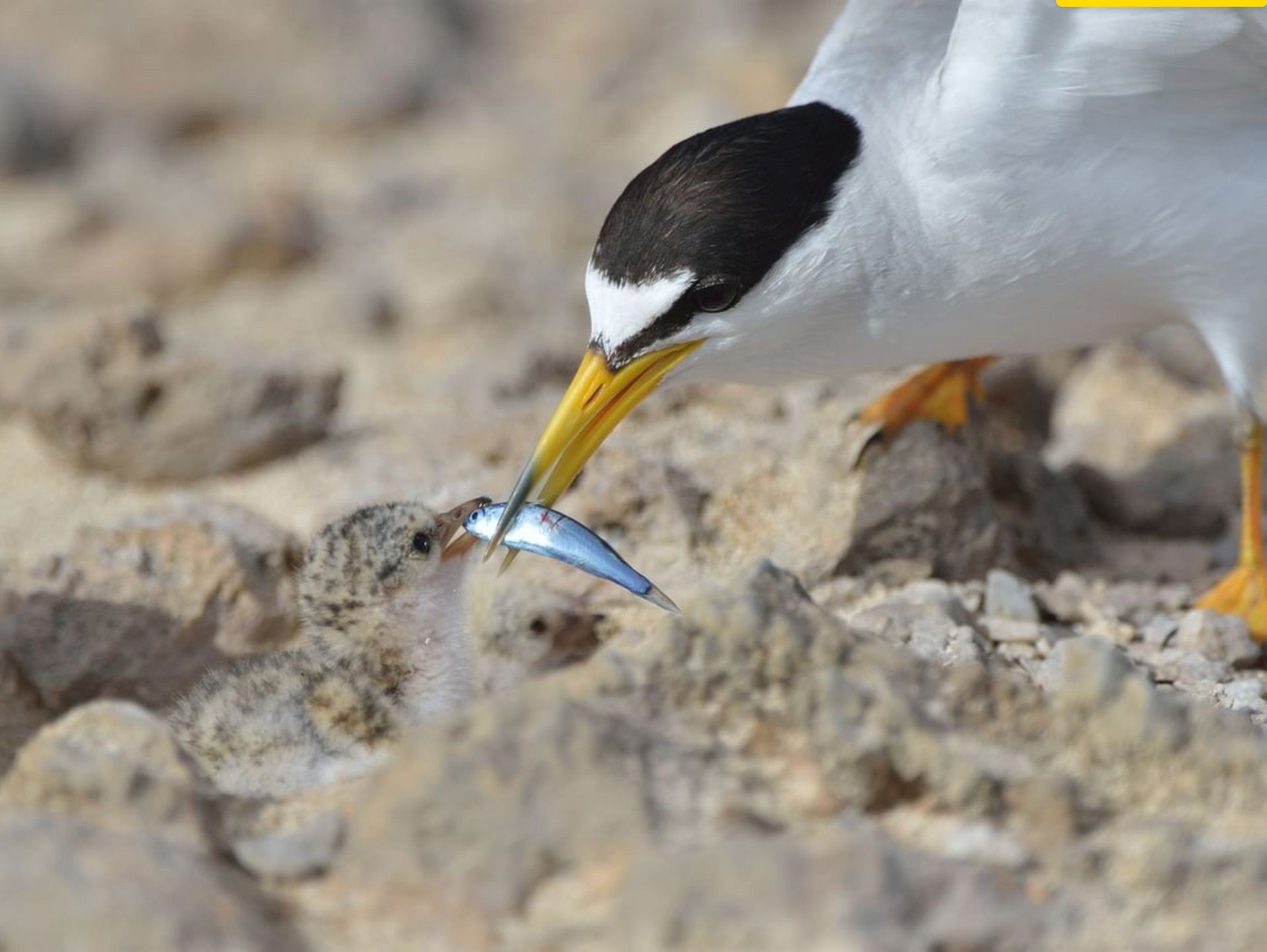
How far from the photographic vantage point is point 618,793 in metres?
2.12

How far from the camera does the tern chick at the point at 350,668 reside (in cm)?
300

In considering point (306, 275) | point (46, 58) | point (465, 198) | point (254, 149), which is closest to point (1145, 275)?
point (306, 275)

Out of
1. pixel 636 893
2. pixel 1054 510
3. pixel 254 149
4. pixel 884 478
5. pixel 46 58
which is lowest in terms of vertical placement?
pixel 1054 510

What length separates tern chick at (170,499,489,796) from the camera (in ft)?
9.86

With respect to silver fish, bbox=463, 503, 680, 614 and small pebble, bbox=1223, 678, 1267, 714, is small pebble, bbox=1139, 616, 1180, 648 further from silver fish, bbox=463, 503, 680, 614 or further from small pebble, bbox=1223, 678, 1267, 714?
silver fish, bbox=463, 503, 680, 614

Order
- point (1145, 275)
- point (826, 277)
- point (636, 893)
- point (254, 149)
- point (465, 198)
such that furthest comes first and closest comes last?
point (254, 149) → point (465, 198) → point (1145, 275) → point (826, 277) → point (636, 893)

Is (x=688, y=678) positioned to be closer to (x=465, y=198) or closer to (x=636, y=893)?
(x=636, y=893)

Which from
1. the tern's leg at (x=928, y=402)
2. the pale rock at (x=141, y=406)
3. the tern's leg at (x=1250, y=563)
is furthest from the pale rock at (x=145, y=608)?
the tern's leg at (x=1250, y=563)

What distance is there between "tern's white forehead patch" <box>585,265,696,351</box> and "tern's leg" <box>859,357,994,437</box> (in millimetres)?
1056

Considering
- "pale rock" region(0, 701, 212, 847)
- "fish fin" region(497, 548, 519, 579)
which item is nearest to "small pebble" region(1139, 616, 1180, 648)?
"fish fin" region(497, 548, 519, 579)

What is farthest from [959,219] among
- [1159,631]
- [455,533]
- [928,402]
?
[455,533]

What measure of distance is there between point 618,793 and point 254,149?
814cm

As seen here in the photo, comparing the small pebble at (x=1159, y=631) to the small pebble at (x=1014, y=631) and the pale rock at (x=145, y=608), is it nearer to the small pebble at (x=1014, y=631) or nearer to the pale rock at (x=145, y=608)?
the small pebble at (x=1014, y=631)

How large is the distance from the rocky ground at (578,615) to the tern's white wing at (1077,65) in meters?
0.86
